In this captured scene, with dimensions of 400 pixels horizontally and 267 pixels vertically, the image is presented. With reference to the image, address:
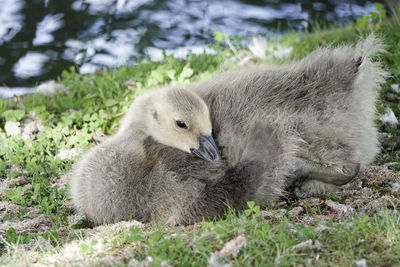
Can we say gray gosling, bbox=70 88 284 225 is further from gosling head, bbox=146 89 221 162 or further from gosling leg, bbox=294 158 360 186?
gosling leg, bbox=294 158 360 186

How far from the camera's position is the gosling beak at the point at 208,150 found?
392 centimetres

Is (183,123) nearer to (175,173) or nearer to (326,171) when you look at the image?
(175,173)

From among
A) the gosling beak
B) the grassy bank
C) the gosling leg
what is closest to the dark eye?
the gosling beak

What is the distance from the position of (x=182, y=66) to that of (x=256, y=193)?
3293 millimetres

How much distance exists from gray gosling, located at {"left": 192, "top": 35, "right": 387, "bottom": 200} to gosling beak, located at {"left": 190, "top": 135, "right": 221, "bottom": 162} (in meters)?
0.16

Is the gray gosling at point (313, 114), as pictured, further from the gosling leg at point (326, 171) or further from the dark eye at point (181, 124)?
the dark eye at point (181, 124)

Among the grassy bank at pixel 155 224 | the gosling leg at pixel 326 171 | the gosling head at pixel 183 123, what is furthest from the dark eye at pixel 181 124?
the gosling leg at pixel 326 171

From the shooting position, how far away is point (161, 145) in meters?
4.22

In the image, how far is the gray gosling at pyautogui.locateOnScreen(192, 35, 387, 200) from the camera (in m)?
4.05

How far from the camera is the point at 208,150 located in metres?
3.94

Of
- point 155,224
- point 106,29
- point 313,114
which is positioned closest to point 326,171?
point 313,114

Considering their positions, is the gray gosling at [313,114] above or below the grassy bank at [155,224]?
above

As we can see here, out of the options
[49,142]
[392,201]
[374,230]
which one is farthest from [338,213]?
[49,142]

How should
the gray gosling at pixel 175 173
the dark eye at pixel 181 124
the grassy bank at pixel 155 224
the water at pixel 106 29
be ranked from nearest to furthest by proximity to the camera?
the grassy bank at pixel 155 224 < the gray gosling at pixel 175 173 < the dark eye at pixel 181 124 < the water at pixel 106 29
